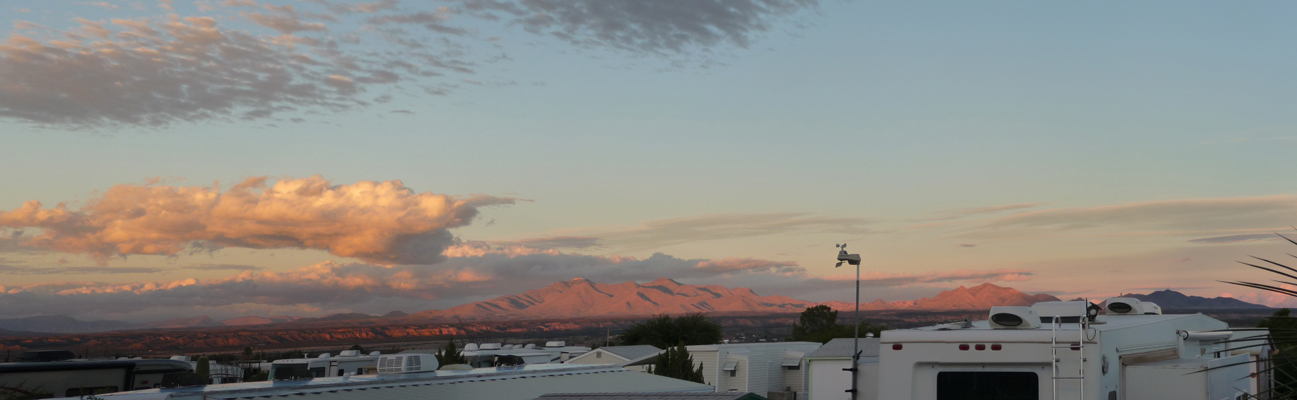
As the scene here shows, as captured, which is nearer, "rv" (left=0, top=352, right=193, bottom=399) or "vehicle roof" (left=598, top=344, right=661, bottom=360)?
"rv" (left=0, top=352, right=193, bottom=399)

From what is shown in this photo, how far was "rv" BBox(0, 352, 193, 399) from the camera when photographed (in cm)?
2334

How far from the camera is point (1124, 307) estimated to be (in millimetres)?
13445

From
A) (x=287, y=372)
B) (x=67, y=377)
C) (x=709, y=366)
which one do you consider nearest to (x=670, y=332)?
(x=709, y=366)

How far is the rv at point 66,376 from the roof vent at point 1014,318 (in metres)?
19.8

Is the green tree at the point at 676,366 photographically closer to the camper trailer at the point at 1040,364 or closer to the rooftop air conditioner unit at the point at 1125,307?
the rooftop air conditioner unit at the point at 1125,307

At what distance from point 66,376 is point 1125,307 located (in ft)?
79.2

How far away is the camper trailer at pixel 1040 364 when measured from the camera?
988 cm

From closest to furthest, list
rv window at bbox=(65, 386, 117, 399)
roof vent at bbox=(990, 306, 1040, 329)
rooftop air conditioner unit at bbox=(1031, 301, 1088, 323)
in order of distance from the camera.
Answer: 1. roof vent at bbox=(990, 306, 1040, 329)
2. rooftop air conditioner unit at bbox=(1031, 301, 1088, 323)
3. rv window at bbox=(65, 386, 117, 399)

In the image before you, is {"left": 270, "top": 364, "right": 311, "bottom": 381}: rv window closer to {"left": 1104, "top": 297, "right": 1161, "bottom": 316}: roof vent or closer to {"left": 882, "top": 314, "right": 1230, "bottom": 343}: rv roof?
{"left": 882, "top": 314, "right": 1230, "bottom": 343}: rv roof

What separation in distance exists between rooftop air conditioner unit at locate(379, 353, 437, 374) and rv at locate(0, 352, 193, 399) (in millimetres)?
6321

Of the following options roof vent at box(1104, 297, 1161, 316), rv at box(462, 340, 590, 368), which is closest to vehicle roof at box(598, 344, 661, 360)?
rv at box(462, 340, 590, 368)

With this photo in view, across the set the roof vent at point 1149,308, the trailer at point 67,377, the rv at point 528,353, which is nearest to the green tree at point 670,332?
the rv at point 528,353

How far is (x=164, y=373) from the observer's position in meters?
28.6

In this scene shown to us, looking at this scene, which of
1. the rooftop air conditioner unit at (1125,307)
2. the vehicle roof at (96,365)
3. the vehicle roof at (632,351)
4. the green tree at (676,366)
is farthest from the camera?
the vehicle roof at (632,351)
